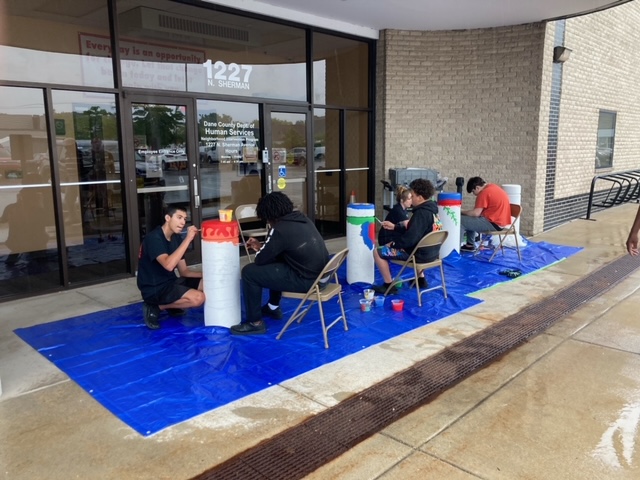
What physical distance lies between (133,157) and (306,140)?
2950 mm

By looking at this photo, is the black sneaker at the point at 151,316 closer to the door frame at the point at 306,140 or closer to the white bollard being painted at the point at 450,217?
the door frame at the point at 306,140

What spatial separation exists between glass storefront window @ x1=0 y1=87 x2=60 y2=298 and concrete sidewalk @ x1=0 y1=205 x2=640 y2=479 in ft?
5.60

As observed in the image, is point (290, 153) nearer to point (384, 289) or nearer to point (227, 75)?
point (227, 75)

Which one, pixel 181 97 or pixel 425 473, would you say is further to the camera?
pixel 181 97

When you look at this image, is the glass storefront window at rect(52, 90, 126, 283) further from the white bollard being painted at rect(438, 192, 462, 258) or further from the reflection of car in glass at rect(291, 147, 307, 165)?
the white bollard being painted at rect(438, 192, 462, 258)

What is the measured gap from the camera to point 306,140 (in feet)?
28.0

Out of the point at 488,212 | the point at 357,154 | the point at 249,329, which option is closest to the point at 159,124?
the point at 249,329

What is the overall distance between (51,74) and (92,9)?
941 mm

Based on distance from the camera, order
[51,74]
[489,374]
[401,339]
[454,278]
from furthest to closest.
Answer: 1. [454,278]
2. [51,74]
3. [401,339]
4. [489,374]

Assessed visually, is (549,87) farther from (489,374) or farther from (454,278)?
(489,374)

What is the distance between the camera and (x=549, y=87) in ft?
30.2

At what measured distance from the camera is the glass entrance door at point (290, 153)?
8062mm

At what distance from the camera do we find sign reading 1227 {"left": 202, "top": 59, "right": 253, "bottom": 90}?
23.8 ft

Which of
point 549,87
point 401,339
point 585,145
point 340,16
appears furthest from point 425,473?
point 585,145
